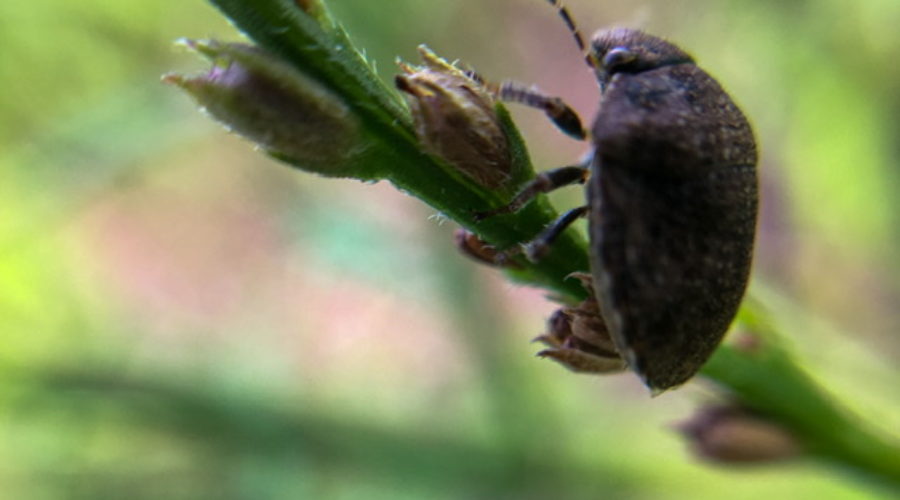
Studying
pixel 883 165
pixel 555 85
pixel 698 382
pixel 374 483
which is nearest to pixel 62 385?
pixel 374 483

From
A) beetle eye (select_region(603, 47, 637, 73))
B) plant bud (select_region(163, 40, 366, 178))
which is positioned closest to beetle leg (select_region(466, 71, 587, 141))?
beetle eye (select_region(603, 47, 637, 73))

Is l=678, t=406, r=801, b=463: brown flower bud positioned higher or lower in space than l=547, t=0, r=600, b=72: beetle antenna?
lower

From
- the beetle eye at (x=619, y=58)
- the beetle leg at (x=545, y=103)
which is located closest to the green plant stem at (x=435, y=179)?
the beetle leg at (x=545, y=103)

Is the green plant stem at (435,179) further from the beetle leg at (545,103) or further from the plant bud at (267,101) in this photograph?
the beetle leg at (545,103)

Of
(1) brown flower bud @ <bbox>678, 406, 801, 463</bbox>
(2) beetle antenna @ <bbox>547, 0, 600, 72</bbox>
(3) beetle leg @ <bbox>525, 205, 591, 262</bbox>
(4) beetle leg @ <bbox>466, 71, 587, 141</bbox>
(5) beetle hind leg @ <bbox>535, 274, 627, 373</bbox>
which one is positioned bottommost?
(1) brown flower bud @ <bbox>678, 406, 801, 463</bbox>

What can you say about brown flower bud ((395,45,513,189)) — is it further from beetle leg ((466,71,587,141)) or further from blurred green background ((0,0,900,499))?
blurred green background ((0,0,900,499))

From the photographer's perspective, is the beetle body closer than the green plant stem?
No

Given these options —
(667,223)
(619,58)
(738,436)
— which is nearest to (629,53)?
(619,58)
